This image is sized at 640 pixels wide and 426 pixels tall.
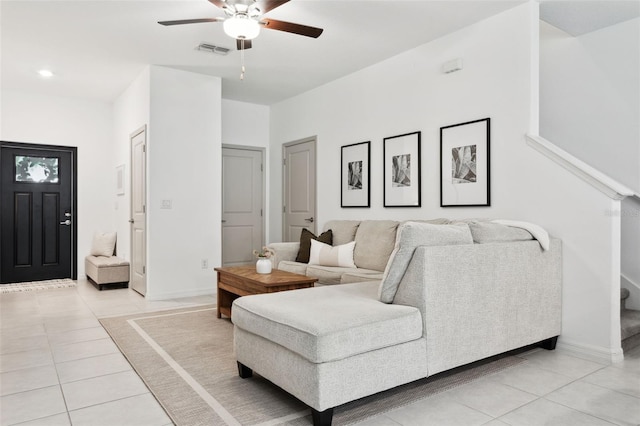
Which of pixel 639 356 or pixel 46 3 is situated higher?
pixel 46 3

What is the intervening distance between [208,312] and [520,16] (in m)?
3.92

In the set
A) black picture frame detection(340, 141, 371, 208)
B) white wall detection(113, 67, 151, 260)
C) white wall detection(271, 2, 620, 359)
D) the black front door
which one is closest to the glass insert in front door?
the black front door

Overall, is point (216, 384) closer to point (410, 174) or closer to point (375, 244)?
point (375, 244)

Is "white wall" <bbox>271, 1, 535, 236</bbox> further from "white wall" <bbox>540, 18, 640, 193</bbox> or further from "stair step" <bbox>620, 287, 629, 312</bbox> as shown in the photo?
"stair step" <bbox>620, 287, 629, 312</bbox>

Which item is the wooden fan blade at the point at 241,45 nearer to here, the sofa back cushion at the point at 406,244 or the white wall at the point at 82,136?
the sofa back cushion at the point at 406,244

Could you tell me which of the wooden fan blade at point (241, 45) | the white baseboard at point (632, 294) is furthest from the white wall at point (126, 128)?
the white baseboard at point (632, 294)

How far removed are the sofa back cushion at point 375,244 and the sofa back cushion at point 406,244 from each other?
166 centimetres

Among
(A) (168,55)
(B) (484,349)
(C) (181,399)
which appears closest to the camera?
(C) (181,399)

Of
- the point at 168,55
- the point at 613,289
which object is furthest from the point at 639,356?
the point at 168,55

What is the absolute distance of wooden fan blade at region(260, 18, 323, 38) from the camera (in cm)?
323

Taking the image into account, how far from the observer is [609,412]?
2.21 meters

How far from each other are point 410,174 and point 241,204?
3058 mm

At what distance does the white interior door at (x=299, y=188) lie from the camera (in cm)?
604

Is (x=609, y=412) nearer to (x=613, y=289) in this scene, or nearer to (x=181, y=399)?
(x=613, y=289)
